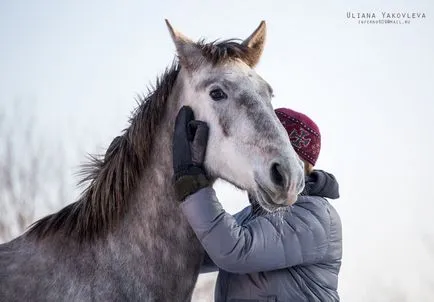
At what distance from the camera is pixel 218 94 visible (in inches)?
139

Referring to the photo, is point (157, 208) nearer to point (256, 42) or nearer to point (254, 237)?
point (254, 237)

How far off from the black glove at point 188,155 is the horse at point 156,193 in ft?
0.19

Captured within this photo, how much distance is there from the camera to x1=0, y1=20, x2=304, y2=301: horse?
3.31m

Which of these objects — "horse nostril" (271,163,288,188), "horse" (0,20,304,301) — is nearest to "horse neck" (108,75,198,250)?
"horse" (0,20,304,301)

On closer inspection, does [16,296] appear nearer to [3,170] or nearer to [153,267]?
[153,267]

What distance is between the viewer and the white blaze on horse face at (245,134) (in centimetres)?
319

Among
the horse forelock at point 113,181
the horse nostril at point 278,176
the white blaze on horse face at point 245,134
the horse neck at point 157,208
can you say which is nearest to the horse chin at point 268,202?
the white blaze on horse face at point 245,134

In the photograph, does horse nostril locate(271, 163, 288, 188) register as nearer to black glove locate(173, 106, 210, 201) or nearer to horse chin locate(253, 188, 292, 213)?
horse chin locate(253, 188, 292, 213)

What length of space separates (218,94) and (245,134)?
34cm

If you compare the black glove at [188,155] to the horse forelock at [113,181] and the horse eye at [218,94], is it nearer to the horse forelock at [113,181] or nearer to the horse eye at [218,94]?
the horse eye at [218,94]

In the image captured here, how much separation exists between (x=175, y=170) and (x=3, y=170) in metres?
9.79

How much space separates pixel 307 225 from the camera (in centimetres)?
359

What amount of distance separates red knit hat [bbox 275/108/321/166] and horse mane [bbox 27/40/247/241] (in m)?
0.53

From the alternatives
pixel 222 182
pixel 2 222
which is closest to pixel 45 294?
pixel 222 182
